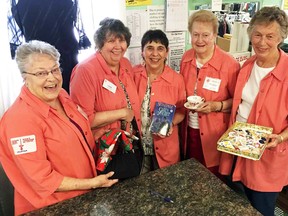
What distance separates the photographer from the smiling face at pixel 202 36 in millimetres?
1833

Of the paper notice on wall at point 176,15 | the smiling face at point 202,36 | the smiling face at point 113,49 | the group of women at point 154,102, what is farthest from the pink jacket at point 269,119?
the paper notice on wall at point 176,15

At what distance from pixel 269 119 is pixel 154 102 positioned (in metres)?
0.77

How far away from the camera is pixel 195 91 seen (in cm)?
199

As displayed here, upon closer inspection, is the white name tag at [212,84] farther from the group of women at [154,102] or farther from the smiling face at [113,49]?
the smiling face at [113,49]

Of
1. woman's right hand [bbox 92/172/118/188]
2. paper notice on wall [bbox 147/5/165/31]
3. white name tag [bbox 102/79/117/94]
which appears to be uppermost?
paper notice on wall [bbox 147/5/165/31]

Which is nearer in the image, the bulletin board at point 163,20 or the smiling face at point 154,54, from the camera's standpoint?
the smiling face at point 154,54

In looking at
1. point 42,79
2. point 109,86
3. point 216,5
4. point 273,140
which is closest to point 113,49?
point 109,86

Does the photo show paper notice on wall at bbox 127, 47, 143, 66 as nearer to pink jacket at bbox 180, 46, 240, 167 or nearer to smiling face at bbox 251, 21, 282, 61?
pink jacket at bbox 180, 46, 240, 167

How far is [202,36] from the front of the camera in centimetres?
184

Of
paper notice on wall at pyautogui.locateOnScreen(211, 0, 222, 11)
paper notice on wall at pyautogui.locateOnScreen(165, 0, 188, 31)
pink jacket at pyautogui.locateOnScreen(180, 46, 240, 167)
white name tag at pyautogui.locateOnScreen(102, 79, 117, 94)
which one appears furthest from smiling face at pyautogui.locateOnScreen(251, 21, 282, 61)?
paper notice on wall at pyautogui.locateOnScreen(211, 0, 222, 11)

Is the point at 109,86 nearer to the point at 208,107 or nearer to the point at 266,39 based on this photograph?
the point at 208,107

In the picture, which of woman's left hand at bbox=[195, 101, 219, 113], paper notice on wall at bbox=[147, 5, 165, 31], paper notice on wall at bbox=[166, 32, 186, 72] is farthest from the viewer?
paper notice on wall at bbox=[166, 32, 186, 72]

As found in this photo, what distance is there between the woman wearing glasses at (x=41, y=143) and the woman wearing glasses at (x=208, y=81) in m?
0.91

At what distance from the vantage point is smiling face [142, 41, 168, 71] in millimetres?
1833
